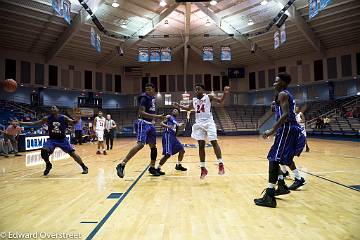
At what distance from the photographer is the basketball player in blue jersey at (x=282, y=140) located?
370 centimetres

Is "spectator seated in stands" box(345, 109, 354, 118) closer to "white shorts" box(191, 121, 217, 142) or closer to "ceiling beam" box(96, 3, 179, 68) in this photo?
"ceiling beam" box(96, 3, 179, 68)

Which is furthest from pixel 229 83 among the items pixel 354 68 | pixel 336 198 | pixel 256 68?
pixel 336 198

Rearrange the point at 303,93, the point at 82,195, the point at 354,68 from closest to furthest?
the point at 82,195 < the point at 354,68 < the point at 303,93

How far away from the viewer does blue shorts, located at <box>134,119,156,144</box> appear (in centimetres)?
577

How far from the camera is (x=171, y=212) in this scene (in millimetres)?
3428

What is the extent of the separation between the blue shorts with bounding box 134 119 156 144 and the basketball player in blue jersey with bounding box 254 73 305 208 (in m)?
2.74

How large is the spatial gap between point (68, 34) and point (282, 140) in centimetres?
2457

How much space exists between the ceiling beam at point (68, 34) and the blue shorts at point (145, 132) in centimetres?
1896

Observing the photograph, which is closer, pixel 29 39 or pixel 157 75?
pixel 29 39

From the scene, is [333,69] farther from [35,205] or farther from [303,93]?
[35,205]

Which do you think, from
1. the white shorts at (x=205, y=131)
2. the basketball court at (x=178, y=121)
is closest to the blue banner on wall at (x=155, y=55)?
the basketball court at (x=178, y=121)

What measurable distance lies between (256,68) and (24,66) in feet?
88.4

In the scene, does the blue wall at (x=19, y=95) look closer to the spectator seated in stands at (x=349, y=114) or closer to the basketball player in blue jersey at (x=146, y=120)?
the basketball player in blue jersey at (x=146, y=120)

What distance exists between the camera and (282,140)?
389 centimetres
